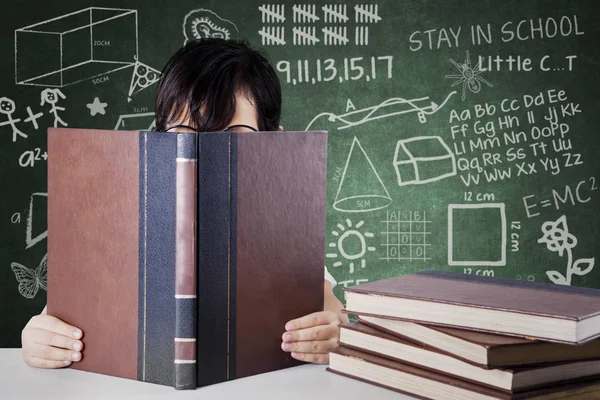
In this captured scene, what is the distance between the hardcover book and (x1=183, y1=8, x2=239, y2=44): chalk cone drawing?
2.01 m

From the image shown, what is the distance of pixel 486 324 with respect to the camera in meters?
0.76

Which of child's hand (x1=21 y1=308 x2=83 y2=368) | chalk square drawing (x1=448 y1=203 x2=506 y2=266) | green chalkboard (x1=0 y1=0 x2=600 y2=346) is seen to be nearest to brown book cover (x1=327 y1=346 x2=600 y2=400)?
child's hand (x1=21 y1=308 x2=83 y2=368)

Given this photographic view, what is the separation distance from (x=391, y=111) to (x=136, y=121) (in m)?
0.99

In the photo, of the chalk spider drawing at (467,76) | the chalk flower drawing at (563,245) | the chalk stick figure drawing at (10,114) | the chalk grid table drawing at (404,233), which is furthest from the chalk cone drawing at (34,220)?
the chalk flower drawing at (563,245)

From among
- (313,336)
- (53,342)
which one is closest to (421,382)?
(313,336)

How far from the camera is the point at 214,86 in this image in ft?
4.36

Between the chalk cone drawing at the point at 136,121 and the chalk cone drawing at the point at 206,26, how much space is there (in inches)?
13.1

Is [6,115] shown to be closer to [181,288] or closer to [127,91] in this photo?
[127,91]

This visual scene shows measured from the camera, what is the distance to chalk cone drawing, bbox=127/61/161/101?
2.83m

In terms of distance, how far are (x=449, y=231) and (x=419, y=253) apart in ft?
0.48

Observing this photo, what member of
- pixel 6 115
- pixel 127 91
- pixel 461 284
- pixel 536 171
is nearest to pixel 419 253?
pixel 536 171

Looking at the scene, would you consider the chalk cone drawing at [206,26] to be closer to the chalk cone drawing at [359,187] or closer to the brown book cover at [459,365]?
the chalk cone drawing at [359,187]

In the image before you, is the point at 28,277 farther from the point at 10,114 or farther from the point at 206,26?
the point at 206,26

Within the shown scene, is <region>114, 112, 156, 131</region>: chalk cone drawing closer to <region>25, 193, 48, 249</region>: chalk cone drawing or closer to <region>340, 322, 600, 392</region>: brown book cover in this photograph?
<region>25, 193, 48, 249</region>: chalk cone drawing
